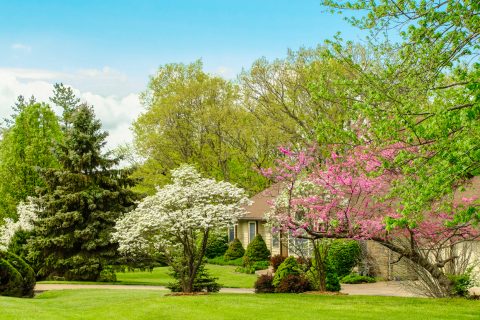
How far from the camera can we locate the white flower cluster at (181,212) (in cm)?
2020

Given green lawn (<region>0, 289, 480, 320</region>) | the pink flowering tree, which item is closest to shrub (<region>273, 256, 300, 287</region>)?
green lawn (<region>0, 289, 480, 320</region>)

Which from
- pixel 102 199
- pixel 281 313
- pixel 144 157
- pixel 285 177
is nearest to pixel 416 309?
pixel 281 313

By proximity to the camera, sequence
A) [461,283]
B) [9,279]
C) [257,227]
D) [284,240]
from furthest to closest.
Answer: [257,227], [284,240], [9,279], [461,283]

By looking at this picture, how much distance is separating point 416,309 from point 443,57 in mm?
7250

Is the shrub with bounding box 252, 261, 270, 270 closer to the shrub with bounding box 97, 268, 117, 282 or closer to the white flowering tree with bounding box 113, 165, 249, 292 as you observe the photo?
the shrub with bounding box 97, 268, 117, 282

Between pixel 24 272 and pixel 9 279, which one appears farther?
pixel 24 272

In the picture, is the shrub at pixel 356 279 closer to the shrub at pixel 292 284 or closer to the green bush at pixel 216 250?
the shrub at pixel 292 284

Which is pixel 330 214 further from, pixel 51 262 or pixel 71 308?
pixel 51 262

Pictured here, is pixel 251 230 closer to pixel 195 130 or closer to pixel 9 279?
pixel 195 130

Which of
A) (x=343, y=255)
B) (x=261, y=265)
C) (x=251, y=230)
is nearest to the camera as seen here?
(x=343, y=255)

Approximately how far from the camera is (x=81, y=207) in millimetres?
31000

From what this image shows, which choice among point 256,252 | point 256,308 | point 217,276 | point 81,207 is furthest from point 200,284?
point 256,252

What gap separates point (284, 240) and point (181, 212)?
1508 centimetres

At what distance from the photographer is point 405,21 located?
1205 centimetres
